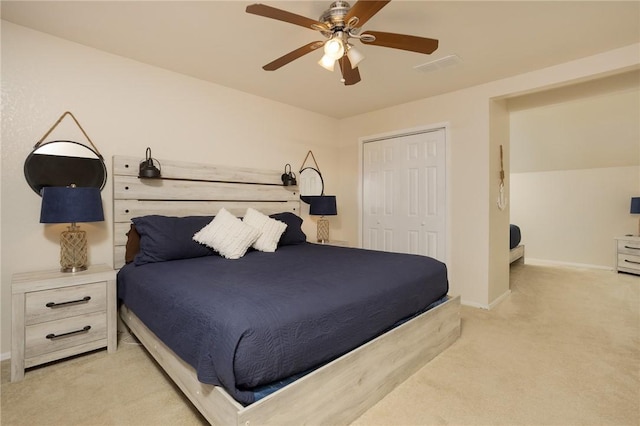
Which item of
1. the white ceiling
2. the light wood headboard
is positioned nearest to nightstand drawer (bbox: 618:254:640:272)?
the white ceiling

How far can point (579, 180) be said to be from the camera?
5.57 meters

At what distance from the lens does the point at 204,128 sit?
3.29 m

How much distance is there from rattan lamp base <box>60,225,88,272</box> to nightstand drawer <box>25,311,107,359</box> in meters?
0.38

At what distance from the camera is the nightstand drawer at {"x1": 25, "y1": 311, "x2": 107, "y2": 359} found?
2012 mm

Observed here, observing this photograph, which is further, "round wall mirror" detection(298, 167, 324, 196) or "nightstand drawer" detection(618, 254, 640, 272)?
"nightstand drawer" detection(618, 254, 640, 272)

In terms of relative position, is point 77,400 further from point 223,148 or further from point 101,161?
point 223,148

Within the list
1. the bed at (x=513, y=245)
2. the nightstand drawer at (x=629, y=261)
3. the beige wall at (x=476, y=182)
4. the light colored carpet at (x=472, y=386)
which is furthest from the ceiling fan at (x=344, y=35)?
the nightstand drawer at (x=629, y=261)

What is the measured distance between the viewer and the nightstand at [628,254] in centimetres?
473

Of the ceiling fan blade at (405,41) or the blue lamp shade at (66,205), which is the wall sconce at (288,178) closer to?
the blue lamp shade at (66,205)

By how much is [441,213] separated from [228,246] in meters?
2.56

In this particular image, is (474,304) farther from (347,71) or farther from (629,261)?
(629,261)

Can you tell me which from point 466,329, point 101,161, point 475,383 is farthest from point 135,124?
point 466,329

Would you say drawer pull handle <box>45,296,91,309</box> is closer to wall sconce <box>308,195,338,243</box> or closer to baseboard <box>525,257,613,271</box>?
wall sconce <box>308,195,338,243</box>

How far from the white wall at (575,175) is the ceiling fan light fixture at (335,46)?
9.71ft
